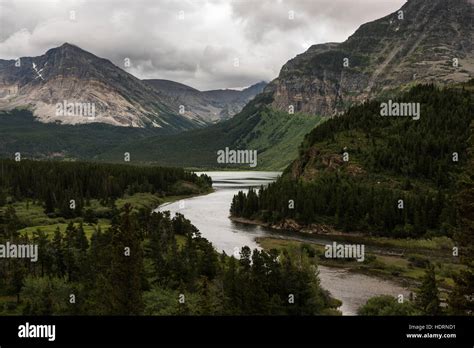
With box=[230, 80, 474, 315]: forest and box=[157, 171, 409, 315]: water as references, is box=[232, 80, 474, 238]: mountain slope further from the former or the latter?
box=[157, 171, 409, 315]: water

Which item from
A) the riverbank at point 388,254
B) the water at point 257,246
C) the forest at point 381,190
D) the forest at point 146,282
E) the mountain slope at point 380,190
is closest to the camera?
the forest at point 146,282

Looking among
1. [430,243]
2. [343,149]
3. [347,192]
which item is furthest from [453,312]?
[343,149]

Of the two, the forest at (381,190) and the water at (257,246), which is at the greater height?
the forest at (381,190)

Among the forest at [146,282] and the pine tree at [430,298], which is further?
the forest at [146,282]

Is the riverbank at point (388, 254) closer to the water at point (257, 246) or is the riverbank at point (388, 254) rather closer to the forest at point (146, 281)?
the water at point (257, 246)

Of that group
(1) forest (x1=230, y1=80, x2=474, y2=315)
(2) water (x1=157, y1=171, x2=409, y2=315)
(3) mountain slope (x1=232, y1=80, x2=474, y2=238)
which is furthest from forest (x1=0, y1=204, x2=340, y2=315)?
(3) mountain slope (x1=232, y1=80, x2=474, y2=238)

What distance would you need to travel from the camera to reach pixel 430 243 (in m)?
121

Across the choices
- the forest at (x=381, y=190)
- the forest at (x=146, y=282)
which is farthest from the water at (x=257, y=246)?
the forest at (x=381, y=190)

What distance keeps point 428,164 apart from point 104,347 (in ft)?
589

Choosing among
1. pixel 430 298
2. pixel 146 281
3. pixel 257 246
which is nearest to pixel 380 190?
pixel 257 246

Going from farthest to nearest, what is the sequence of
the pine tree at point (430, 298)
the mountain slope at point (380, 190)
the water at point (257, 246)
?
the mountain slope at point (380, 190) → the water at point (257, 246) → the pine tree at point (430, 298)

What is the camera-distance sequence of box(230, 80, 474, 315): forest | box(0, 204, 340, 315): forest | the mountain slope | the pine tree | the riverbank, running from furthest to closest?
1. the mountain slope
2. box(230, 80, 474, 315): forest
3. the riverbank
4. box(0, 204, 340, 315): forest
5. the pine tree

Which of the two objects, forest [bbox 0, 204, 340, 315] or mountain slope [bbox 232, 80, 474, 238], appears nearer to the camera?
forest [bbox 0, 204, 340, 315]

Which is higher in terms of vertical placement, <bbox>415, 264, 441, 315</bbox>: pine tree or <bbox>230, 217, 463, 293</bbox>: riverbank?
<bbox>415, 264, 441, 315</bbox>: pine tree
